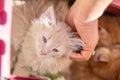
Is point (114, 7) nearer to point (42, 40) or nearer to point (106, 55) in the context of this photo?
point (106, 55)

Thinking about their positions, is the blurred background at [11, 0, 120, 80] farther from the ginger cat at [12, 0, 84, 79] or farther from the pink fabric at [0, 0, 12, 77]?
the pink fabric at [0, 0, 12, 77]

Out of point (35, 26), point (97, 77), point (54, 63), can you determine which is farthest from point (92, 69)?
point (35, 26)

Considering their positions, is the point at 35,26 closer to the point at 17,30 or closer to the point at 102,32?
the point at 17,30

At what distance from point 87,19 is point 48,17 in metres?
0.16

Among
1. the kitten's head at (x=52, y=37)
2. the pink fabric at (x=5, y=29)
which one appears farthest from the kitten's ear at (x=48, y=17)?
the pink fabric at (x=5, y=29)

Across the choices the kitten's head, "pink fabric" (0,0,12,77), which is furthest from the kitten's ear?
"pink fabric" (0,0,12,77)

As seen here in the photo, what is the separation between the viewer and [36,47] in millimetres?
861

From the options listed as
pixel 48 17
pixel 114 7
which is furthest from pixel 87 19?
pixel 114 7

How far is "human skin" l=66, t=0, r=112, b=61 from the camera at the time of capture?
2.16 feet

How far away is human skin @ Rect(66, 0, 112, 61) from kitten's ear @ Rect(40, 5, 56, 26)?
43mm

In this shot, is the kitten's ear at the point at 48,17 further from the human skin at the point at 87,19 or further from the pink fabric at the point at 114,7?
the pink fabric at the point at 114,7

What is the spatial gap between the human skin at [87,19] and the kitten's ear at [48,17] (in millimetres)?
43

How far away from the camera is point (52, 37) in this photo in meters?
0.84

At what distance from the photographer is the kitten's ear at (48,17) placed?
80 cm
